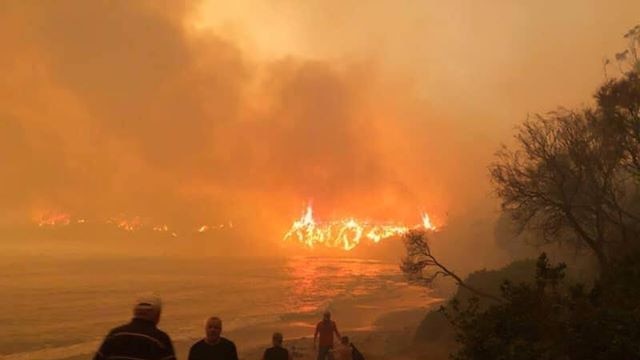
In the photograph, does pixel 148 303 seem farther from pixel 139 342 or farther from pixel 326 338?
pixel 326 338

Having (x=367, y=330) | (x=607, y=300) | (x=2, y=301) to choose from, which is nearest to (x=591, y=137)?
(x=607, y=300)

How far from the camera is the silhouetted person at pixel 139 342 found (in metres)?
4.76

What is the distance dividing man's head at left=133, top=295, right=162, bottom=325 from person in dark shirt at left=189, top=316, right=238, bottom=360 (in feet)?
4.98

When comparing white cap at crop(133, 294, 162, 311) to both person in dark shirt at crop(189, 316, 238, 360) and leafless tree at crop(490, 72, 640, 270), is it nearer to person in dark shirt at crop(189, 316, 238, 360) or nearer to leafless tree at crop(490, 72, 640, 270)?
person in dark shirt at crop(189, 316, 238, 360)

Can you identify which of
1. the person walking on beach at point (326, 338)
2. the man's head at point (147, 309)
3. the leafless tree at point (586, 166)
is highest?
the leafless tree at point (586, 166)

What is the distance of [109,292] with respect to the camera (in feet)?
236

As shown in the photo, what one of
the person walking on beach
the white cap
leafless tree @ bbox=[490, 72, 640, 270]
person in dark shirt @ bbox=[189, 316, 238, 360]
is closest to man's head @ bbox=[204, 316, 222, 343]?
person in dark shirt @ bbox=[189, 316, 238, 360]

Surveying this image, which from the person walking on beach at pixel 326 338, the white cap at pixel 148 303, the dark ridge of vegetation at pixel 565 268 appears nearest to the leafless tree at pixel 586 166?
the dark ridge of vegetation at pixel 565 268

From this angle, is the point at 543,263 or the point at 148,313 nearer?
the point at 148,313

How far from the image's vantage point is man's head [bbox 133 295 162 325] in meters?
4.94

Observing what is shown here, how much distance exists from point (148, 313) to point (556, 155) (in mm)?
22979

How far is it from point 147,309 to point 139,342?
33 centimetres

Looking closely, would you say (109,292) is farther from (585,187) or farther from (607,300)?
(607,300)

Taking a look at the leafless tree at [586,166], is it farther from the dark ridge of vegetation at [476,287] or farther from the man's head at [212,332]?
the man's head at [212,332]
